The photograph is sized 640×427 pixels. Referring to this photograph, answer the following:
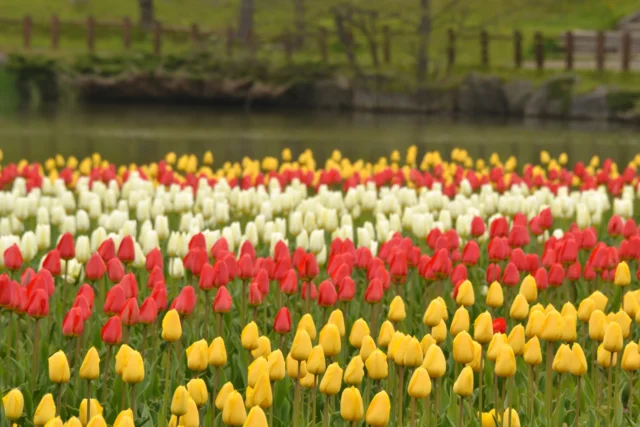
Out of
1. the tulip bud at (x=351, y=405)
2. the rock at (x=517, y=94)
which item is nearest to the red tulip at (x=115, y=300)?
the tulip bud at (x=351, y=405)

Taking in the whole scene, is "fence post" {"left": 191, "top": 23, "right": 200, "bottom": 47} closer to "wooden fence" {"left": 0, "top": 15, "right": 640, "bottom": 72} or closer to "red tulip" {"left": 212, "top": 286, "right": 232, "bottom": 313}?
"wooden fence" {"left": 0, "top": 15, "right": 640, "bottom": 72}

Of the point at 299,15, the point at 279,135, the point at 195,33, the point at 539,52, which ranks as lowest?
the point at 279,135

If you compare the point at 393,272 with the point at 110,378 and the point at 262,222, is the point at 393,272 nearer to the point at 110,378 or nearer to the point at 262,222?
the point at 110,378

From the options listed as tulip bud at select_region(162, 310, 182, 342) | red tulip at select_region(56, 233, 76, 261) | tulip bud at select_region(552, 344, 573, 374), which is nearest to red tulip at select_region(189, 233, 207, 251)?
red tulip at select_region(56, 233, 76, 261)

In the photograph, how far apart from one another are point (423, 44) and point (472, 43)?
581 centimetres

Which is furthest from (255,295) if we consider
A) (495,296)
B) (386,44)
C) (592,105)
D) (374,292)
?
(386,44)

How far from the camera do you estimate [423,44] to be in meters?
37.2

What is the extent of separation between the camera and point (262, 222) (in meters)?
8.55

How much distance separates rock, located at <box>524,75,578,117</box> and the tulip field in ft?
79.1

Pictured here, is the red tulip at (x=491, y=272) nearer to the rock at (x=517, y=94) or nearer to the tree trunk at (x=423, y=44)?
the rock at (x=517, y=94)

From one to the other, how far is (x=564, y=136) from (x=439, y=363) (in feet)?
77.7

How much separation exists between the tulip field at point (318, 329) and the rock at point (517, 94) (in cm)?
2527

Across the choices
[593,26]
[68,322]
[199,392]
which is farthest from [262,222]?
[593,26]

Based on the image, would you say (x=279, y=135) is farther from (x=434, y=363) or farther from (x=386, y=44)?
(x=434, y=363)
